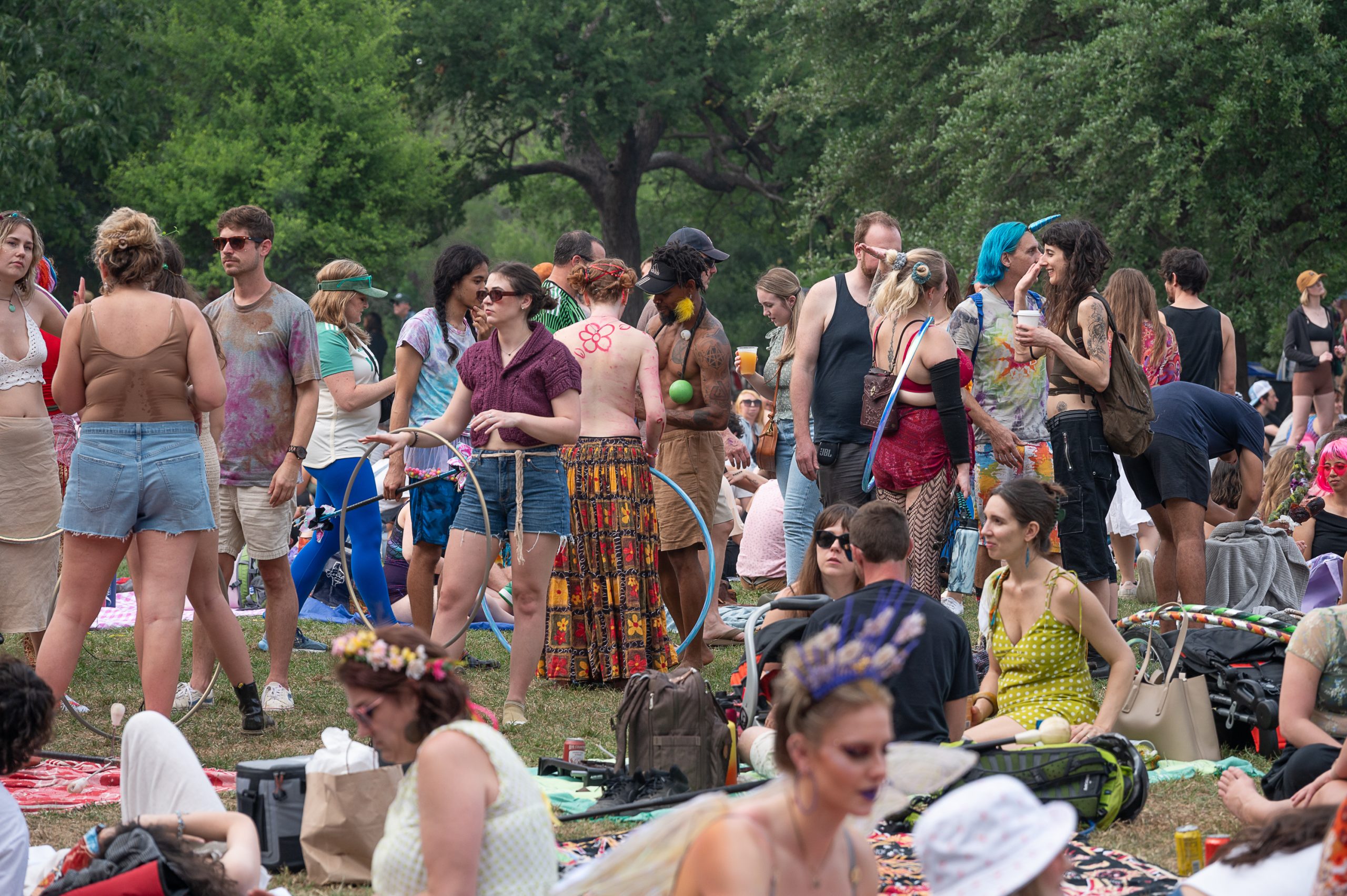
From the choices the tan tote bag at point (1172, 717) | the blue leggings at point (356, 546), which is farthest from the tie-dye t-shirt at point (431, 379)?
the tan tote bag at point (1172, 717)

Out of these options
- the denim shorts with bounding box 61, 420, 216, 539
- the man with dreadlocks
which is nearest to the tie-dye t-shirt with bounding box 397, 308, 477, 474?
the man with dreadlocks

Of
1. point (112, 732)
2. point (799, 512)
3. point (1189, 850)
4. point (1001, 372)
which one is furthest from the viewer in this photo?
point (799, 512)

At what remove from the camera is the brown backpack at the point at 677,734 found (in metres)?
A: 4.61

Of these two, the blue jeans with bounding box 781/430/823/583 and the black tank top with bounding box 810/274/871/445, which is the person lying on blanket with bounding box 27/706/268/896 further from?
the blue jeans with bounding box 781/430/823/583

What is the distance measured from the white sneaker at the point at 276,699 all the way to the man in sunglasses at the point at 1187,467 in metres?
4.10

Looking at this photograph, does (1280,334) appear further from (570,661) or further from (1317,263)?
(570,661)

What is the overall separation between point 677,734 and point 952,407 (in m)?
2.05

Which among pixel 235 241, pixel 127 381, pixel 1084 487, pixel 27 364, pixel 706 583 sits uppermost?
pixel 235 241

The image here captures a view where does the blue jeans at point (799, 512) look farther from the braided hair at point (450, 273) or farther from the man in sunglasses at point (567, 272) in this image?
the braided hair at point (450, 273)

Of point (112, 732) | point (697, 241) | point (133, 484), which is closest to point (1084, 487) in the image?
point (697, 241)

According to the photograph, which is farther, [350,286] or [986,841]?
[350,286]

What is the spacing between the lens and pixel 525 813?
2.78m

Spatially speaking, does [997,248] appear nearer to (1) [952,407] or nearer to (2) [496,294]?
(1) [952,407]

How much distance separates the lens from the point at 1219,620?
5301 mm
